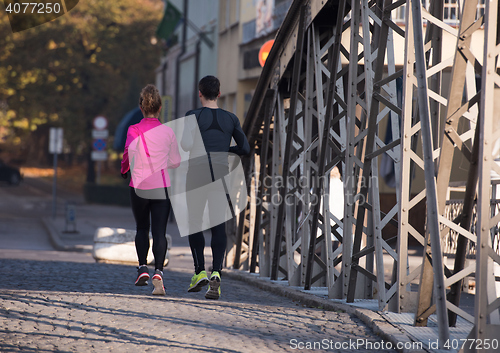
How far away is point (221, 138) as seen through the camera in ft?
21.2

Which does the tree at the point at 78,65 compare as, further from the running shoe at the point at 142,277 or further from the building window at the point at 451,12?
the running shoe at the point at 142,277

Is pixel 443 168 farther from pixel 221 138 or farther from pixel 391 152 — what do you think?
pixel 221 138

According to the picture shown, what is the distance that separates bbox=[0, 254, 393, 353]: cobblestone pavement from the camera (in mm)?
4617

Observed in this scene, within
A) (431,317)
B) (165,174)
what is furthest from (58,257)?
(431,317)

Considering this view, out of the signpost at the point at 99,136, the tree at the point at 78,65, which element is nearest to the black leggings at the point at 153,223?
the signpost at the point at 99,136

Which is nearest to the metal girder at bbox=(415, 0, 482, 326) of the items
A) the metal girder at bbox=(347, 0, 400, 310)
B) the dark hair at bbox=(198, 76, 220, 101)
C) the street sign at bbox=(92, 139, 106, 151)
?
the metal girder at bbox=(347, 0, 400, 310)

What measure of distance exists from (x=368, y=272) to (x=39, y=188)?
138ft

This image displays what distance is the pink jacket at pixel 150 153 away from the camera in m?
6.53

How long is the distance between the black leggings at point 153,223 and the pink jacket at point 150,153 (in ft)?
0.46

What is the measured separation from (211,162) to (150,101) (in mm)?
726

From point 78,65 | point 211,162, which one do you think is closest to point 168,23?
point 78,65

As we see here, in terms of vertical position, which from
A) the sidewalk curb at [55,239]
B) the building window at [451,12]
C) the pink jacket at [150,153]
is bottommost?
the sidewalk curb at [55,239]

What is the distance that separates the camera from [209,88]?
256 inches

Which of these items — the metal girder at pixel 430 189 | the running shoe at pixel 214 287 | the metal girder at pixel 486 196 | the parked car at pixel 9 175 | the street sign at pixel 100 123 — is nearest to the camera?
the metal girder at pixel 486 196
